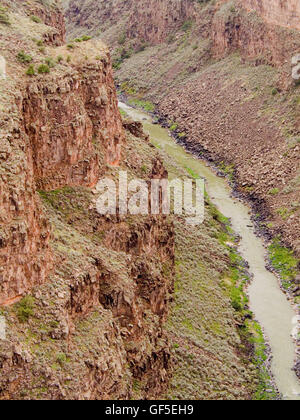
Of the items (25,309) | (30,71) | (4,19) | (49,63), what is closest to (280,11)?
(4,19)

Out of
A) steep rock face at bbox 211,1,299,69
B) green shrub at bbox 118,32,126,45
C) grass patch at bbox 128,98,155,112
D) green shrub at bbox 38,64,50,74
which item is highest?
green shrub at bbox 118,32,126,45

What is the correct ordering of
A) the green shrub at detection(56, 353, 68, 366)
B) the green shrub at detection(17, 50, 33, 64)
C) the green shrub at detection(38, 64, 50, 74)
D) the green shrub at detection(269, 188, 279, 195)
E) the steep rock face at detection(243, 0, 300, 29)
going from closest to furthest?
the green shrub at detection(56, 353, 68, 366) → the green shrub at detection(38, 64, 50, 74) → the green shrub at detection(17, 50, 33, 64) → the green shrub at detection(269, 188, 279, 195) → the steep rock face at detection(243, 0, 300, 29)

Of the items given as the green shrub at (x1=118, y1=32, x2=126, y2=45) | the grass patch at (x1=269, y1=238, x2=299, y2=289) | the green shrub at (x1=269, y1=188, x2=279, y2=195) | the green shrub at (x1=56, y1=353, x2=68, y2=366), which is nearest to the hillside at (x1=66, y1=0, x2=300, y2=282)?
the green shrub at (x1=269, y1=188, x2=279, y2=195)

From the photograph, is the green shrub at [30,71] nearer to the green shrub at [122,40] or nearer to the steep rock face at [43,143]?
the steep rock face at [43,143]

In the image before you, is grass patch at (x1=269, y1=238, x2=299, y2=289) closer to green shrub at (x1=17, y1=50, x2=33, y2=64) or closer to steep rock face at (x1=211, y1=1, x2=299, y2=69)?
green shrub at (x1=17, y1=50, x2=33, y2=64)

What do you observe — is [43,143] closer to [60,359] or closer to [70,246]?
[70,246]

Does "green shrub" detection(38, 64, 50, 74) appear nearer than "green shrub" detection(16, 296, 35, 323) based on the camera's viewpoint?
No

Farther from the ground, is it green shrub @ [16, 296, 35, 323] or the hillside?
the hillside
